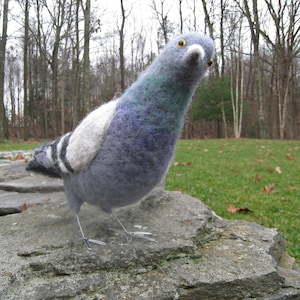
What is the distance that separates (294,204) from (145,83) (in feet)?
9.65

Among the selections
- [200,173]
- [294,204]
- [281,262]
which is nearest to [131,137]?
[281,262]

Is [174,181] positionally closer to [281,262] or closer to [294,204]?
Answer: [294,204]

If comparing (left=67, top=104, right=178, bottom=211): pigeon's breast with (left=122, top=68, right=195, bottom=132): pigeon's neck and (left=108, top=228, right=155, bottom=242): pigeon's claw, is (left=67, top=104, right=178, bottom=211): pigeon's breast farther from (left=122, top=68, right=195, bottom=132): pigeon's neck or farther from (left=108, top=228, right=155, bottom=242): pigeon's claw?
(left=108, top=228, right=155, bottom=242): pigeon's claw

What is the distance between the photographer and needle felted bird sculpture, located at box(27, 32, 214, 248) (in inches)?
55.7

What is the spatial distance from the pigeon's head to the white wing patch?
35cm

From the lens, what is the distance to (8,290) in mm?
1416

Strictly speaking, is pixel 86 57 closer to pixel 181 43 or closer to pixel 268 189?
pixel 268 189

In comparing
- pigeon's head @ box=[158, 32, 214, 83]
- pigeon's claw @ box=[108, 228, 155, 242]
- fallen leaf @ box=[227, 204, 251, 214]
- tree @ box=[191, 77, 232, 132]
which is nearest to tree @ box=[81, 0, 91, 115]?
tree @ box=[191, 77, 232, 132]

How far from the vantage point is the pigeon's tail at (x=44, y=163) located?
1786 millimetres

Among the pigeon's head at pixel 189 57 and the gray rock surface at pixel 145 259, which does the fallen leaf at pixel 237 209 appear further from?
the pigeon's head at pixel 189 57

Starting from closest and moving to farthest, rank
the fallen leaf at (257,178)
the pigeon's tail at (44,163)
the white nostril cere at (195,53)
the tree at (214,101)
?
the white nostril cere at (195,53) < the pigeon's tail at (44,163) < the fallen leaf at (257,178) < the tree at (214,101)

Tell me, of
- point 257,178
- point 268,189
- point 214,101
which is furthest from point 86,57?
point 268,189

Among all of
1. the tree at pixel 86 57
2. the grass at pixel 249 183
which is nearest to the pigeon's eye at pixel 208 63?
the grass at pixel 249 183

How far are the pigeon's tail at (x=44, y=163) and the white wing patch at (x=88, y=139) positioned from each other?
0.20 metres
